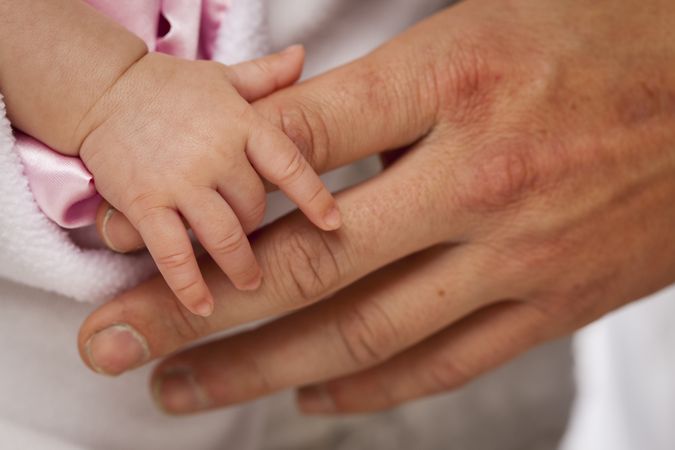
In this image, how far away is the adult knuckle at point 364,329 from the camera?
723 millimetres

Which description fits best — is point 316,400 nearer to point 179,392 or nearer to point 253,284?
point 179,392

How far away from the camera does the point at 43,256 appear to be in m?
0.62

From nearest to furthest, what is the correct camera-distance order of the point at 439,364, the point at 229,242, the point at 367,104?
the point at 229,242 < the point at 367,104 < the point at 439,364

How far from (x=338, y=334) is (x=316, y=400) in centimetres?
15

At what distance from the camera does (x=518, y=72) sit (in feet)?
2.30

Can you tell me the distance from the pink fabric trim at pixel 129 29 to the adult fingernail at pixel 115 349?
0.29ft

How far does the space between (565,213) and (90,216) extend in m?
0.40

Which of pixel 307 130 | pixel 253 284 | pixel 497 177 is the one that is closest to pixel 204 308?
pixel 253 284

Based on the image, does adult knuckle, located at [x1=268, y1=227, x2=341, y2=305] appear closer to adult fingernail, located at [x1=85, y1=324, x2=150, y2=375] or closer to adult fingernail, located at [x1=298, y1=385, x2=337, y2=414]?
adult fingernail, located at [x1=85, y1=324, x2=150, y2=375]

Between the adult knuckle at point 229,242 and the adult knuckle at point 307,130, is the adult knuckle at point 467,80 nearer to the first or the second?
the adult knuckle at point 307,130

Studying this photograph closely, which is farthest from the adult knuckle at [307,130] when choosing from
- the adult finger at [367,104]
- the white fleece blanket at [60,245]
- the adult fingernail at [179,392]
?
the adult fingernail at [179,392]

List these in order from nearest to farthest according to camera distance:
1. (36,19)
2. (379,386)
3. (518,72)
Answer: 1. (36,19)
2. (518,72)
3. (379,386)

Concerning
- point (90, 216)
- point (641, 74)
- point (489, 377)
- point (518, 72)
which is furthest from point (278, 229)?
point (489, 377)

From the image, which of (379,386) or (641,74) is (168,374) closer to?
(379,386)
